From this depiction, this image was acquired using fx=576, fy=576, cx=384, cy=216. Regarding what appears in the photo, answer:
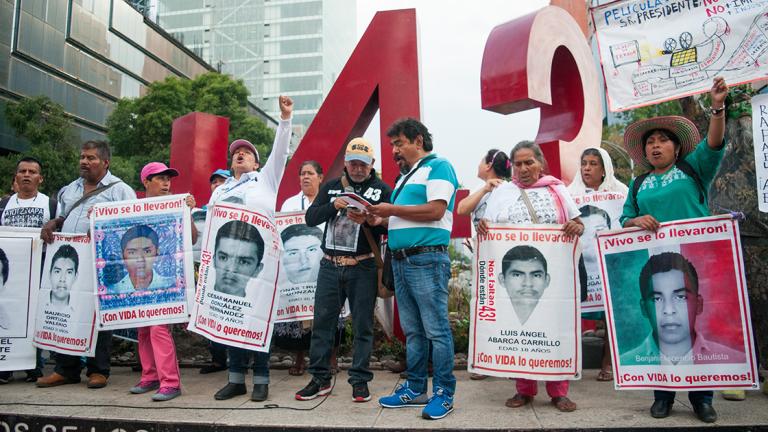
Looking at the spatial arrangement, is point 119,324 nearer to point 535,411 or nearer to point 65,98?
point 535,411

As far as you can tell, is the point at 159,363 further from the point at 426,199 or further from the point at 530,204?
the point at 530,204

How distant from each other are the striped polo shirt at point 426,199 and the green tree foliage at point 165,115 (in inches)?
944

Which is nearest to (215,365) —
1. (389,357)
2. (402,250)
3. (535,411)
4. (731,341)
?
(389,357)

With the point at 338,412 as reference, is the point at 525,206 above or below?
above

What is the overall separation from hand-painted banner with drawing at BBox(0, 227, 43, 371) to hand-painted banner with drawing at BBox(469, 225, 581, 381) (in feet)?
13.1

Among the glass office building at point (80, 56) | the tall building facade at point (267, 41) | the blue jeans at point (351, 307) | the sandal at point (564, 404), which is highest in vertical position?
the tall building facade at point (267, 41)

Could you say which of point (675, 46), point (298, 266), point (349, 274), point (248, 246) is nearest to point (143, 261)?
point (248, 246)

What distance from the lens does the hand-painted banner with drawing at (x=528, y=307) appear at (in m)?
4.01

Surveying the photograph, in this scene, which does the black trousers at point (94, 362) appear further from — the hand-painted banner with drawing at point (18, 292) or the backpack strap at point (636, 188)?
the backpack strap at point (636, 188)

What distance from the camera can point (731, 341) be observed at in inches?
144

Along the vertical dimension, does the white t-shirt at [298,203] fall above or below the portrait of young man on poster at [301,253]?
above

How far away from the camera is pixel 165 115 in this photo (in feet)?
89.7

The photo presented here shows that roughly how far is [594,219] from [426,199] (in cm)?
195

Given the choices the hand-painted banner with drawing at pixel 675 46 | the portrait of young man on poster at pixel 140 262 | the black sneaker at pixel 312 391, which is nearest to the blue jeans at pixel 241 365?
the black sneaker at pixel 312 391
